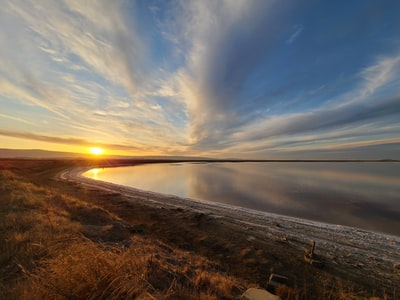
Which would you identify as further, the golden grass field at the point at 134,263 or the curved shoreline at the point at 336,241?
the curved shoreline at the point at 336,241

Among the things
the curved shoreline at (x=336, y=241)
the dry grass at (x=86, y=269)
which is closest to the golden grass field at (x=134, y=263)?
the dry grass at (x=86, y=269)

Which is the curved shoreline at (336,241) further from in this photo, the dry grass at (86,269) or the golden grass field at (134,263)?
the dry grass at (86,269)

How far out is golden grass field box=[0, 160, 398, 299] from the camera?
3.27 metres

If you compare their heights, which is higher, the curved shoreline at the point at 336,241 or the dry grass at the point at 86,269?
the dry grass at the point at 86,269

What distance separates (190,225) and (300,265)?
653 cm

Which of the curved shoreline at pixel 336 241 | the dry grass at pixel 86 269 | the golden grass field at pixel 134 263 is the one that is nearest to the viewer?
the dry grass at pixel 86 269

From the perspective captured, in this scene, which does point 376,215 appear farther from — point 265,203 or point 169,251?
point 169,251

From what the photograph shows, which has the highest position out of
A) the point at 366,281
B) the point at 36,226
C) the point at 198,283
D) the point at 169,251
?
the point at 36,226

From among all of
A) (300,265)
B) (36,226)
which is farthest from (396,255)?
(36,226)

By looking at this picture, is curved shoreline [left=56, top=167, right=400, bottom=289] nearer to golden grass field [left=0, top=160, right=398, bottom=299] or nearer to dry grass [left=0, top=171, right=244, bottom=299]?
golden grass field [left=0, top=160, right=398, bottom=299]

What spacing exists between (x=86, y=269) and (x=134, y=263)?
5.32 feet

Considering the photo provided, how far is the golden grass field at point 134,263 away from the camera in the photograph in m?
3.27

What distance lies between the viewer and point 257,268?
24.8ft

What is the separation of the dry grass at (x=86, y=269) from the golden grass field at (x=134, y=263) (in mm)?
15
